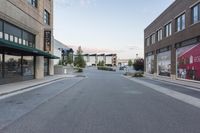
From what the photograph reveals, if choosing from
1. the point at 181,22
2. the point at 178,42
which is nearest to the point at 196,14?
the point at 181,22

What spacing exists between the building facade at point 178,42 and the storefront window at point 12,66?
16804mm

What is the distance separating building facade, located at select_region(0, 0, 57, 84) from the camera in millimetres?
23375

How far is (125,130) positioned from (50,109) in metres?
4.54

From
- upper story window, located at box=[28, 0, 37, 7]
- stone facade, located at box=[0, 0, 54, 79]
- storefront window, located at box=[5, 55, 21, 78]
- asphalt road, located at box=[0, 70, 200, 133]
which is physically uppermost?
upper story window, located at box=[28, 0, 37, 7]

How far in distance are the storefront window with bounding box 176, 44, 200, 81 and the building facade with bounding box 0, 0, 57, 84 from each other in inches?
590

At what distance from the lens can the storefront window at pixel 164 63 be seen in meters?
41.6

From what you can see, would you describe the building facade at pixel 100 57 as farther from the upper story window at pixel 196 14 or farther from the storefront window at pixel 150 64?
the upper story window at pixel 196 14

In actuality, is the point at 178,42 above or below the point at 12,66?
above

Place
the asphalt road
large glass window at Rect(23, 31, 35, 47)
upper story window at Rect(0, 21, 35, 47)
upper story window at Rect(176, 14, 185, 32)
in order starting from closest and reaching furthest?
the asphalt road
upper story window at Rect(0, 21, 35, 47)
large glass window at Rect(23, 31, 35, 47)
upper story window at Rect(176, 14, 185, 32)

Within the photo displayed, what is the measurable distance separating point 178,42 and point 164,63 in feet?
26.5

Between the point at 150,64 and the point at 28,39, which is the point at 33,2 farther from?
the point at 150,64

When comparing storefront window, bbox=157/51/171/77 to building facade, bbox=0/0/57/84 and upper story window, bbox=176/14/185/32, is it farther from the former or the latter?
building facade, bbox=0/0/57/84

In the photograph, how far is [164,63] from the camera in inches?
1745

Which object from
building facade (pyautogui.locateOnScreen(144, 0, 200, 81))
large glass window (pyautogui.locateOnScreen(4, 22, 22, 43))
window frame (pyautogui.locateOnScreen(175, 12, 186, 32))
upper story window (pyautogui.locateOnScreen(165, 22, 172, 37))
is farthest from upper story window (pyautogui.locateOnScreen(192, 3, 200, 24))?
large glass window (pyautogui.locateOnScreen(4, 22, 22, 43))
